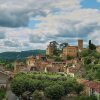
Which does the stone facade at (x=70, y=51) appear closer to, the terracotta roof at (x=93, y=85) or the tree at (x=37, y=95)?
the terracotta roof at (x=93, y=85)

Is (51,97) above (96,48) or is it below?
below

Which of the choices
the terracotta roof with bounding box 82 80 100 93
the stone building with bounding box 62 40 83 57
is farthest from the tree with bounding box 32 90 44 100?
the stone building with bounding box 62 40 83 57

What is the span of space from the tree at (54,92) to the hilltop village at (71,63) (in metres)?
4.38

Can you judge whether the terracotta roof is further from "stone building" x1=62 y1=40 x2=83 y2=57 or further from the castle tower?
the castle tower

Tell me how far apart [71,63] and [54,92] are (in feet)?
144

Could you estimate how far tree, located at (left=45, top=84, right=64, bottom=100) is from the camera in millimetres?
54000

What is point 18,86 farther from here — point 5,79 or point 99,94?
point 5,79

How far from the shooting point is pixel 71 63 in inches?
3844

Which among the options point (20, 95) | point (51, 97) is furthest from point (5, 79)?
point (51, 97)

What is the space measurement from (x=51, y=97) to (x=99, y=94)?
6.17m

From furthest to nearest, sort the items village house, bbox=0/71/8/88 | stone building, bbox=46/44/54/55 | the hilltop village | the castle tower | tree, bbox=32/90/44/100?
stone building, bbox=46/44/54/55
the castle tower
village house, bbox=0/71/8/88
the hilltop village
tree, bbox=32/90/44/100

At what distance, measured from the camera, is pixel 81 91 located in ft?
196

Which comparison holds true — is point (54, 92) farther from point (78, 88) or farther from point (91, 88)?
point (78, 88)

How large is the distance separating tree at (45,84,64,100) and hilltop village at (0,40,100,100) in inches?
172
